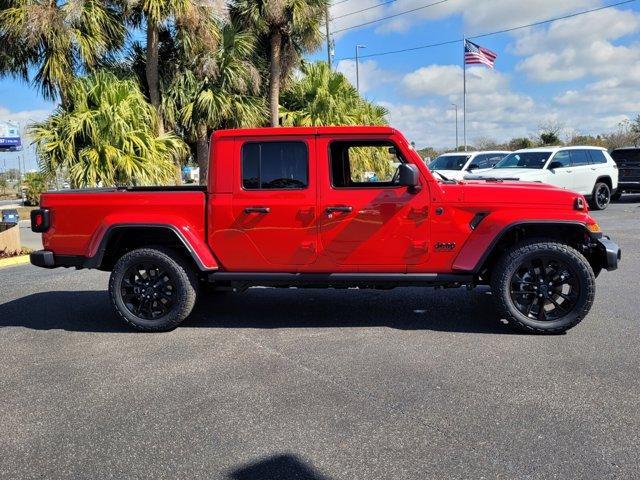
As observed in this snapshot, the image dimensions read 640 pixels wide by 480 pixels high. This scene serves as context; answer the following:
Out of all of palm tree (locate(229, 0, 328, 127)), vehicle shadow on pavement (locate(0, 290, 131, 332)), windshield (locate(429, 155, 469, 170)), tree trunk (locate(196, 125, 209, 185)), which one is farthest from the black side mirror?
windshield (locate(429, 155, 469, 170))

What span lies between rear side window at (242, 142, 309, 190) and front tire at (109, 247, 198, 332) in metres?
1.00

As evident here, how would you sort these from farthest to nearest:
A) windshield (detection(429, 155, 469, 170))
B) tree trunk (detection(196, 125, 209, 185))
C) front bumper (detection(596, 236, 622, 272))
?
windshield (detection(429, 155, 469, 170)), tree trunk (detection(196, 125, 209, 185)), front bumper (detection(596, 236, 622, 272))

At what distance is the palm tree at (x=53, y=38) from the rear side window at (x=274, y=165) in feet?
32.3

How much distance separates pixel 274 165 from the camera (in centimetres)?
527

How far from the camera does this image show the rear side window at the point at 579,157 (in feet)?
50.4

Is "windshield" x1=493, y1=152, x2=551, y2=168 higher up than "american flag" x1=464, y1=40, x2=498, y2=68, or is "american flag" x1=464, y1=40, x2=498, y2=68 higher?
"american flag" x1=464, y1=40, x2=498, y2=68

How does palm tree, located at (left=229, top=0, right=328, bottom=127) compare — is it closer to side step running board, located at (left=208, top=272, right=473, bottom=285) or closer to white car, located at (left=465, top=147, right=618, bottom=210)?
white car, located at (left=465, top=147, right=618, bottom=210)

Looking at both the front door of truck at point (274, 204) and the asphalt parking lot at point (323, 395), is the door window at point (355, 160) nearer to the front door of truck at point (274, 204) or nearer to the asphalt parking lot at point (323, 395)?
the front door of truck at point (274, 204)

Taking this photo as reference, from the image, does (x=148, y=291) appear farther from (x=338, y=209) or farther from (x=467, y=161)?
(x=467, y=161)

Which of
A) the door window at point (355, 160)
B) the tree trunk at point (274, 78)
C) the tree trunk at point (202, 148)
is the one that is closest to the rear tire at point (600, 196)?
the tree trunk at point (274, 78)

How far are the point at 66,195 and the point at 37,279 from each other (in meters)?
3.44

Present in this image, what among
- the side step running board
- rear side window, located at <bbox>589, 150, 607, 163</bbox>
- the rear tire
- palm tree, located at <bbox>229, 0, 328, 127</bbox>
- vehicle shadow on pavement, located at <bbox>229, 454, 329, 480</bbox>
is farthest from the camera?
palm tree, located at <bbox>229, 0, 328, 127</bbox>

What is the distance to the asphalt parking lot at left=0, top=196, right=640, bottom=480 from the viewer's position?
2982 mm

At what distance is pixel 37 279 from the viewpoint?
8.25 metres
